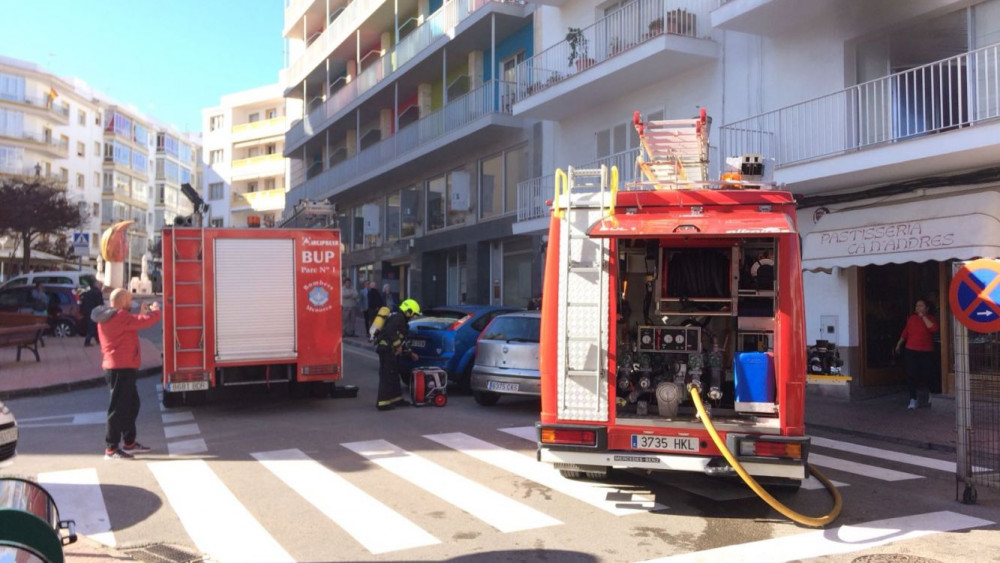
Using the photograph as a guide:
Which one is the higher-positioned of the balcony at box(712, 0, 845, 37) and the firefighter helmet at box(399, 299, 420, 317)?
the balcony at box(712, 0, 845, 37)

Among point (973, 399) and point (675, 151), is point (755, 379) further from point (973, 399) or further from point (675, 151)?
point (675, 151)

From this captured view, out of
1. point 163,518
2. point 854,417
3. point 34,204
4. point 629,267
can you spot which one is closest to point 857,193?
point 854,417

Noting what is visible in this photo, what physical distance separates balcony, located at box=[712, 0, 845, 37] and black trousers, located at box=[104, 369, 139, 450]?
11428 mm

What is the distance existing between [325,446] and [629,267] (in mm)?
3945

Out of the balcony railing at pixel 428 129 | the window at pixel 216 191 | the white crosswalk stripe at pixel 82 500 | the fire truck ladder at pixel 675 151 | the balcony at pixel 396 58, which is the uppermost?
the window at pixel 216 191

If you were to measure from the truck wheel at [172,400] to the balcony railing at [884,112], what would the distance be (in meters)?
10.3

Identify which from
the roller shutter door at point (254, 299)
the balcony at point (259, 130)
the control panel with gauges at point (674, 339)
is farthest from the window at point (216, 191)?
the control panel with gauges at point (674, 339)

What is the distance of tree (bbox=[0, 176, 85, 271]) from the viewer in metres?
35.1

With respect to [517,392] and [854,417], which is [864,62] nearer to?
[854,417]

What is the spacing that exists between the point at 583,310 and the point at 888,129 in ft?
29.4

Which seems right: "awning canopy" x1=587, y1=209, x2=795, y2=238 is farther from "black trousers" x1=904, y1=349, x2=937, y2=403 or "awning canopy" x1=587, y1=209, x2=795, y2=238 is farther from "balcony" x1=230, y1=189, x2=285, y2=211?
"balcony" x1=230, y1=189, x2=285, y2=211

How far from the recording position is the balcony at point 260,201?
58.0m

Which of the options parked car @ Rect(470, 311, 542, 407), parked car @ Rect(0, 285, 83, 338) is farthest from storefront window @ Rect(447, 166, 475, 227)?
parked car @ Rect(470, 311, 542, 407)

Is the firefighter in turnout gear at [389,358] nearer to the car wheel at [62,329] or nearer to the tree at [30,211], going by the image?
the car wheel at [62,329]
